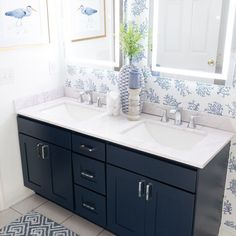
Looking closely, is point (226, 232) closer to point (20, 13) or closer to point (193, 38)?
point (193, 38)

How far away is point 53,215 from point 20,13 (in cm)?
155

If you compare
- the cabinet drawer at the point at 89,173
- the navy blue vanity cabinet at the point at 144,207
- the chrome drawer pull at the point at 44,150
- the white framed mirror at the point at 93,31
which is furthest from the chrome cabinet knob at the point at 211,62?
the chrome drawer pull at the point at 44,150

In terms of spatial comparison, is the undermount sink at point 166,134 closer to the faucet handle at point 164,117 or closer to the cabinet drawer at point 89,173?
the faucet handle at point 164,117

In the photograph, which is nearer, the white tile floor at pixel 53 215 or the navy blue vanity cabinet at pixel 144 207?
the navy blue vanity cabinet at pixel 144 207

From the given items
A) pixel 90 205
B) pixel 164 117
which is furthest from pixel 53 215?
pixel 164 117

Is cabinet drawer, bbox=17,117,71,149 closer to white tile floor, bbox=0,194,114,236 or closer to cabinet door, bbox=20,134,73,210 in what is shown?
cabinet door, bbox=20,134,73,210

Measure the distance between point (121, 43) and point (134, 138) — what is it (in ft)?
2.52

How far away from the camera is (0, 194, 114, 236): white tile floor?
2326mm

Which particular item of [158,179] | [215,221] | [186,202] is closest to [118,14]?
[158,179]

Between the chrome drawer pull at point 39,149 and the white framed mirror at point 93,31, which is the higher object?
the white framed mirror at point 93,31

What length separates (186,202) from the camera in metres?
1.68

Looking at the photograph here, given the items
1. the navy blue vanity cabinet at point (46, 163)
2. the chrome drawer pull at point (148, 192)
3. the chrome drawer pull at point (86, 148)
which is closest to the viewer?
the chrome drawer pull at point (148, 192)

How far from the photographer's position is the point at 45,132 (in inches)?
91.0

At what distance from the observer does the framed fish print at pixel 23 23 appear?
2236mm
